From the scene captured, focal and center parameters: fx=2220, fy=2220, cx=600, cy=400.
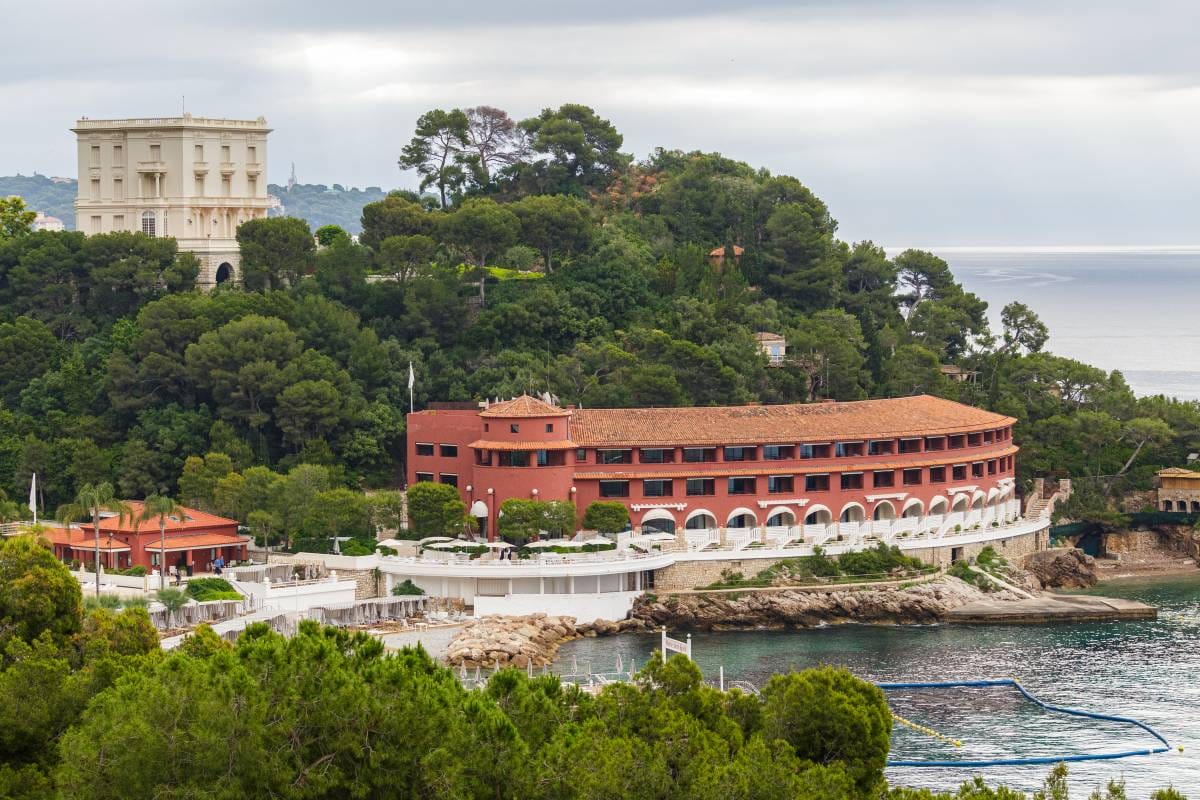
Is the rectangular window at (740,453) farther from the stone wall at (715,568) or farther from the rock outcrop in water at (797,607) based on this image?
the rock outcrop in water at (797,607)

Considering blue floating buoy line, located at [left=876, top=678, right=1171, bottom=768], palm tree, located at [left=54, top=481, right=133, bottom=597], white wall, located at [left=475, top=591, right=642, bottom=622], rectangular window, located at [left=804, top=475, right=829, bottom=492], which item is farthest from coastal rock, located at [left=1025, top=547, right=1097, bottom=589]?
palm tree, located at [left=54, top=481, right=133, bottom=597]

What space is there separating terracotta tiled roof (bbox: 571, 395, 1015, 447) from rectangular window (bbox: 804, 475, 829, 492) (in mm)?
1127

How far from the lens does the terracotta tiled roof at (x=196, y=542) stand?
61.8 metres

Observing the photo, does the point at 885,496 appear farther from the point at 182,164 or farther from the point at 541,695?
the point at 541,695

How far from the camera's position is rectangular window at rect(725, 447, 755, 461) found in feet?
216

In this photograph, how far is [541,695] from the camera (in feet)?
110

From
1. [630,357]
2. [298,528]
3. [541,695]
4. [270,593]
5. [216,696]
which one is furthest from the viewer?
[630,357]

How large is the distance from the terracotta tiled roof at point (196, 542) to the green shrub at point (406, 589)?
505 cm

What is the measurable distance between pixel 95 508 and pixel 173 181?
83.4 feet

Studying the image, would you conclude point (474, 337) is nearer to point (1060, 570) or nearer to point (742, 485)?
point (742, 485)

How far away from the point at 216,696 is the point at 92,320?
50.4m

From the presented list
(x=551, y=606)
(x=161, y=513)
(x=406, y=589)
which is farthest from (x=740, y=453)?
(x=161, y=513)

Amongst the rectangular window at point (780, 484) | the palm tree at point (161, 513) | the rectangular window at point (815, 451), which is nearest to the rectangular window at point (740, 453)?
the rectangular window at point (780, 484)

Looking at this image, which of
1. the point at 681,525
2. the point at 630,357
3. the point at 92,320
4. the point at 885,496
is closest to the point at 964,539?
the point at 885,496
